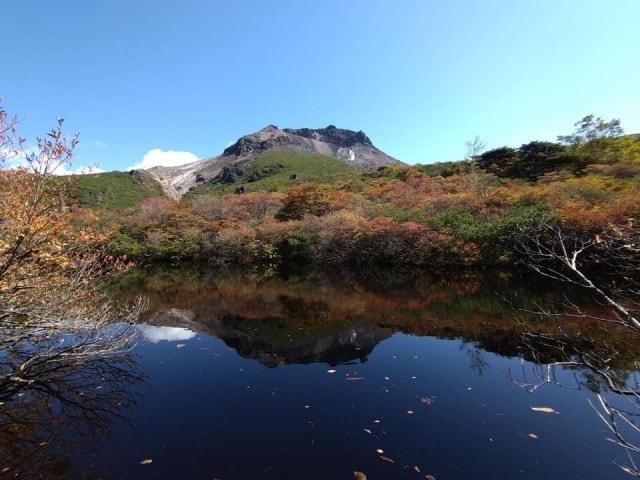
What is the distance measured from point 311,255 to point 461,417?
1065 inches

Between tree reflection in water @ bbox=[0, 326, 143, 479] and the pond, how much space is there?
5cm

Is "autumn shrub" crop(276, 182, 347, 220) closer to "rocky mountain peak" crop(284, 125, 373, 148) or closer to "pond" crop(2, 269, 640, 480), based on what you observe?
"pond" crop(2, 269, 640, 480)

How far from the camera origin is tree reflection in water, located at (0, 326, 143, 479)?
18.3 feet

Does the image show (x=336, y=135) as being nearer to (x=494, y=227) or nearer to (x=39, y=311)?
(x=494, y=227)

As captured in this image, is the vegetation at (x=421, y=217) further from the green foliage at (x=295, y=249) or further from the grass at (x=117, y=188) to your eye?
the grass at (x=117, y=188)

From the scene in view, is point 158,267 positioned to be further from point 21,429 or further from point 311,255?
point 21,429

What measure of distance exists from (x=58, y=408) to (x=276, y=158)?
135943 millimetres

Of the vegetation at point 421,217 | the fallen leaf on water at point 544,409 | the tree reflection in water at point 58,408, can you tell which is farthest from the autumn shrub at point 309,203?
the fallen leaf on water at point 544,409

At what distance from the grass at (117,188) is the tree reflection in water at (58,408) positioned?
84030 millimetres

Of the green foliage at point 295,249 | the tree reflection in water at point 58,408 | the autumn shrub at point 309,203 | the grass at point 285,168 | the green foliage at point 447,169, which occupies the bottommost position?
the tree reflection in water at point 58,408

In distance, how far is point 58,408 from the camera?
7.10m

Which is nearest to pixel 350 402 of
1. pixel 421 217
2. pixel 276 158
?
pixel 421 217

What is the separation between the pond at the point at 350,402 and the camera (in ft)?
17.8

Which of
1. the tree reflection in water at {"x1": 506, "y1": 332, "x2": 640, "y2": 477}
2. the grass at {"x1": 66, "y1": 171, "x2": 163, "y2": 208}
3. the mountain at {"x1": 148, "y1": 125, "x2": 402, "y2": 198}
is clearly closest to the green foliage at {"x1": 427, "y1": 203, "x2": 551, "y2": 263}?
the tree reflection in water at {"x1": 506, "y1": 332, "x2": 640, "y2": 477}
